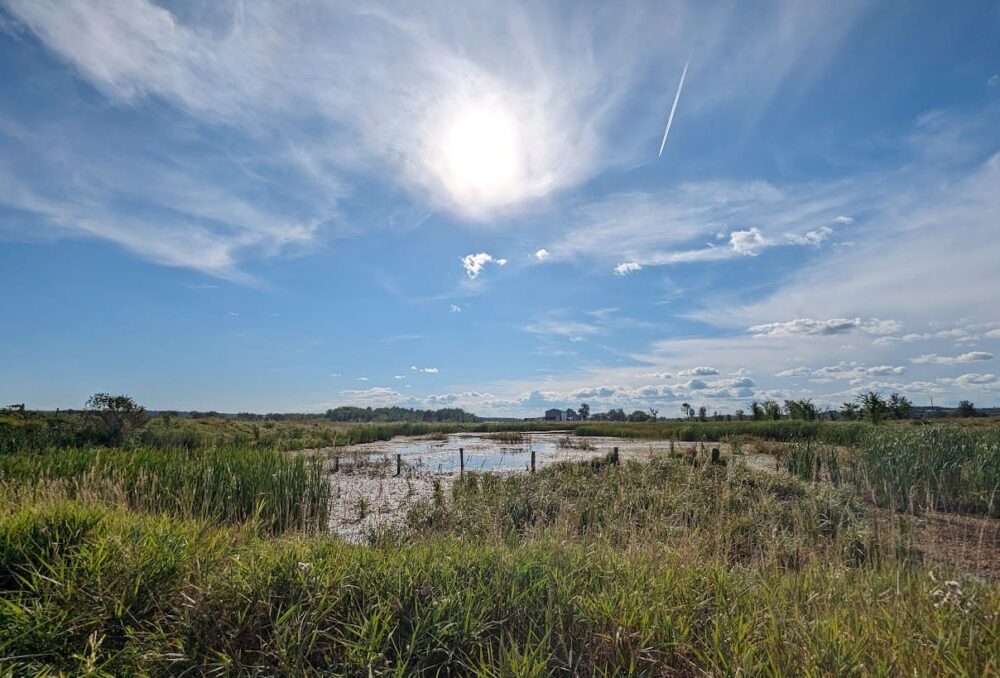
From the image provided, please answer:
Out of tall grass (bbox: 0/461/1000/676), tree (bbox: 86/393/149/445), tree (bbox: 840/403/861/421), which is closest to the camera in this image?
tall grass (bbox: 0/461/1000/676)

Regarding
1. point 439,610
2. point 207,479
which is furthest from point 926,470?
point 207,479

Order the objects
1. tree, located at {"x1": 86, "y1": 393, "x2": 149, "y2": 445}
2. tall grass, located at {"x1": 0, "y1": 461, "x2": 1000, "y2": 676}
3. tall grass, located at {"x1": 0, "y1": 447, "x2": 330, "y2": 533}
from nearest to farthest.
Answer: tall grass, located at {"x1": 0, "y1": 461, "x2": 1000, "y2": 676}
tall grass, located at {"x1": 0, "y1": 447, "x2": 330, "y2": 533}
tree, located at {"x1": 86, "y1": 393, "x2": 149, "y2": 445}

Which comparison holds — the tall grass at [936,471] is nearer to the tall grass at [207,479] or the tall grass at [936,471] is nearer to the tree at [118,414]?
the tall grass at [207,479]

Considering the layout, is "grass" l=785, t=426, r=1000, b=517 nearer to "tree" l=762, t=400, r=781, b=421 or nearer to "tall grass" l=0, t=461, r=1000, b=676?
"tall grass" l=0, t=461, r=1000, b=676

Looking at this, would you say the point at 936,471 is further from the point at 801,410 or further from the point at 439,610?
the point at 801,410

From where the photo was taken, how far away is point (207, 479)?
26.0ft

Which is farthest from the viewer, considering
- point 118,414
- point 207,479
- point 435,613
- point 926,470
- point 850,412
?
point 850,412

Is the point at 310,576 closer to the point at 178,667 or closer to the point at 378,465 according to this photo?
the point at 178,667

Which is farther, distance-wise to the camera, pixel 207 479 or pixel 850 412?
pixel 850 412

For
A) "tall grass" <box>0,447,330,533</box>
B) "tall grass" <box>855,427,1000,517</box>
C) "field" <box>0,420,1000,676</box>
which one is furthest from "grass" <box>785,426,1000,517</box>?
"tall grass" <box>0,447,330,533</box>

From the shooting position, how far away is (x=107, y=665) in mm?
2742

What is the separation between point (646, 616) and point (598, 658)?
362 millimetres

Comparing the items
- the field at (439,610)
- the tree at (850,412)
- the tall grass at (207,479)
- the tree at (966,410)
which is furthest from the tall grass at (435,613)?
the tree at (966,410)

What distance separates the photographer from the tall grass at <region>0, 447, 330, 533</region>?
25.1 feet
